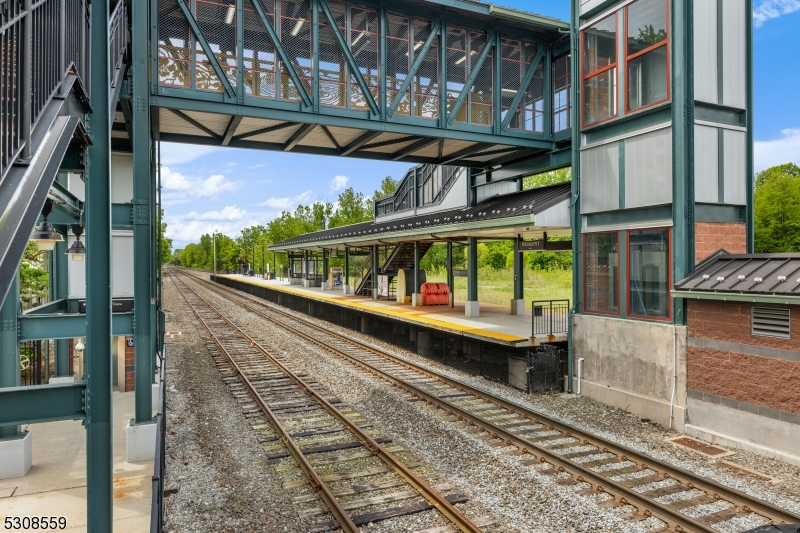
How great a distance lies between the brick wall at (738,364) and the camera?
8.05 metres

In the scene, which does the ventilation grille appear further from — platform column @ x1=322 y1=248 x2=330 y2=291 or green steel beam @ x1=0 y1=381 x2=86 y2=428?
platform column @ x1=322 y1=248 x2=330 y2=291

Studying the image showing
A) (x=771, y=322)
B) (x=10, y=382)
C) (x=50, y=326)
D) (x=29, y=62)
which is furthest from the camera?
(x=771, y=322)

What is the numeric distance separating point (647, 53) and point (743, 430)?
770 cm

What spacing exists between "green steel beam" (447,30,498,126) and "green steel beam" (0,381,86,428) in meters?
11.8

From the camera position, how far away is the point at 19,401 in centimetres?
376

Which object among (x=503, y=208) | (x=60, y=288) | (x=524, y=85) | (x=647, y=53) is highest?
(x=524, y=85)

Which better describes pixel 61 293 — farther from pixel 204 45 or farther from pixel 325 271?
pixel 325 271

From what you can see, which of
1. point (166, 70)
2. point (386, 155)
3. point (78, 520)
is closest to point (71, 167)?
point (78, 520)

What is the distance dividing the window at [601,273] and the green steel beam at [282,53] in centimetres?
769

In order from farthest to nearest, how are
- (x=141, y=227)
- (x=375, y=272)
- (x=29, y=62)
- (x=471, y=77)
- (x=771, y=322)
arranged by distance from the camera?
(x=375, y=272)
(x=471, y=77)
(x=141, y=227)
(x=771, y=322)
(x=29, y=62)

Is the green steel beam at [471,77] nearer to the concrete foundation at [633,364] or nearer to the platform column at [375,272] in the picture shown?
the concrete foundation at [633,364]

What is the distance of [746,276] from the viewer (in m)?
8.99

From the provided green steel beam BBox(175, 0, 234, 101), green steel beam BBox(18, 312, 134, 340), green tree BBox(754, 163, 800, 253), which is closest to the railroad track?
green steel beam BBox(18, 312, 134, 340)

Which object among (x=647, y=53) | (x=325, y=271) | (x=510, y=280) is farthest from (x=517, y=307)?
(x=510, y=280)
